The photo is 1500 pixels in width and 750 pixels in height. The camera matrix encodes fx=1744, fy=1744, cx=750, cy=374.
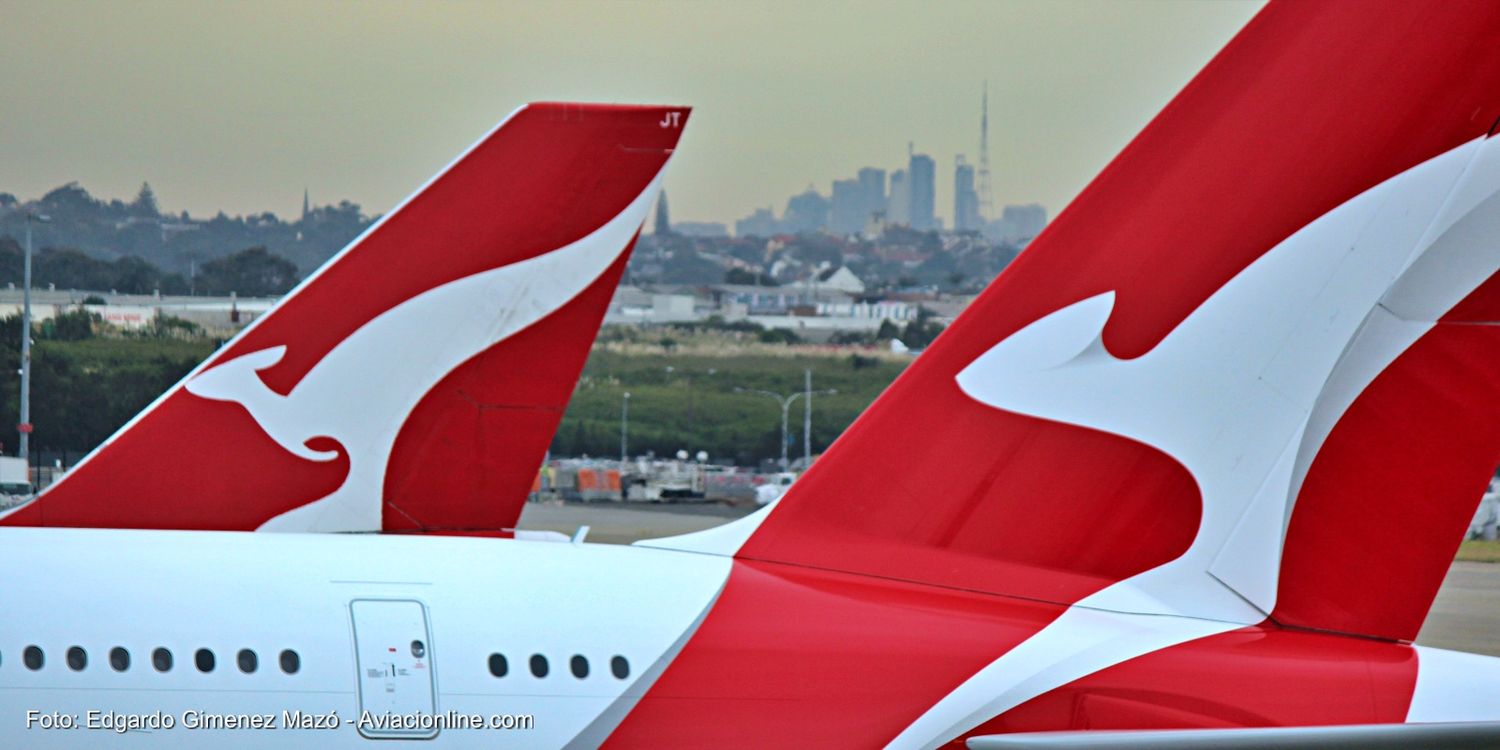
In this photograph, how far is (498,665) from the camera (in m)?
6.24

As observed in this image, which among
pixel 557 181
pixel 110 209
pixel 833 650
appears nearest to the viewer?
pixel 833 650

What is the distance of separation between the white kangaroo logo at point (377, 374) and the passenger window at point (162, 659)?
A: 5.25 metres

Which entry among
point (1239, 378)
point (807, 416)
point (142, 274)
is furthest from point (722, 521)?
point (1239, 378)

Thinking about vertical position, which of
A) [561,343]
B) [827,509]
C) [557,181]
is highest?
[557,181]

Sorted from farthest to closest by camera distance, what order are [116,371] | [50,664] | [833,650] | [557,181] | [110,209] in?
[110,209]
[116,371]
[557,181]
[833,650]
[50,664]

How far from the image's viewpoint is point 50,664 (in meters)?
6.04

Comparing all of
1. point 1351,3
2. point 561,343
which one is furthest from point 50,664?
point 561,343

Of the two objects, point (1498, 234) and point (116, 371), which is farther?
point (116, 371)

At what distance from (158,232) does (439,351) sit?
17.6 m

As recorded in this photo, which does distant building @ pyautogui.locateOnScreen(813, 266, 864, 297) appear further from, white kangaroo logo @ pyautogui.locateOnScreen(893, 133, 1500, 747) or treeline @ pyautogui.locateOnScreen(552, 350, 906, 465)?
→ white kangaroo logo @ pyautogui.locateOnScreen(893, 133, 1500, 747)

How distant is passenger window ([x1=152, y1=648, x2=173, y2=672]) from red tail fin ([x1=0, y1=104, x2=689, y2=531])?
16.4ft

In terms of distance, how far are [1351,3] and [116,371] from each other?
47.3 ft

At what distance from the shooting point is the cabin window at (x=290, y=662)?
240 inches

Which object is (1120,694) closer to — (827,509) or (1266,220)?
(827,509)
